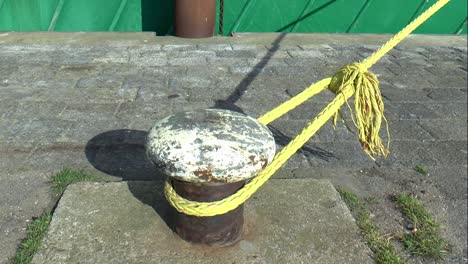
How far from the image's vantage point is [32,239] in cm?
208

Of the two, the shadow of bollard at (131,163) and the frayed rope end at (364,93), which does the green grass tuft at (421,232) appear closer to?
the frayed rope end at (364,93)

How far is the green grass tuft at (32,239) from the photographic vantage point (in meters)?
1.96

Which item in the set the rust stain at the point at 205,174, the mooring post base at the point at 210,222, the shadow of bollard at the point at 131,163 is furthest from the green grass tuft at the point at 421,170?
the rust stain at the point at 205,174

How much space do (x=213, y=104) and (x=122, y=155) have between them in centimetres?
111

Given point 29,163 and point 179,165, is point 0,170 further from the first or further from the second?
point 179,165

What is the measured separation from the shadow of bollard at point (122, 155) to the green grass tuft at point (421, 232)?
133cm

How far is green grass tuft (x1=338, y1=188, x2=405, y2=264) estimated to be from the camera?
2.03 metres

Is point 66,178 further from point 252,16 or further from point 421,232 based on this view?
point 252,16

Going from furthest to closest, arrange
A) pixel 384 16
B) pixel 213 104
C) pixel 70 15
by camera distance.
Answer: pixel 384 16
pixel 70 15
pixel 213 104

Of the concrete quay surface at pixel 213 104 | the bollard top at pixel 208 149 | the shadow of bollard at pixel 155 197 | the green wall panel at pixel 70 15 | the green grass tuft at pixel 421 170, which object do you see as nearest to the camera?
the bollard top at pixel 208 149

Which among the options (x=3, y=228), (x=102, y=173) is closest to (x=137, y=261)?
(x=3, y=228)

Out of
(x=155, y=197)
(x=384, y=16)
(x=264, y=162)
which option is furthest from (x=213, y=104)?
(x=384, y=16)

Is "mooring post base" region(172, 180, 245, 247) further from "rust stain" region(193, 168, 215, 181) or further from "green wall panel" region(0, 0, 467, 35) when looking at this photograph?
"green wall panel" region(0, 0, 467, 35)

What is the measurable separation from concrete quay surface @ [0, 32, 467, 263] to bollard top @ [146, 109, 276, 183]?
2.85 feet
